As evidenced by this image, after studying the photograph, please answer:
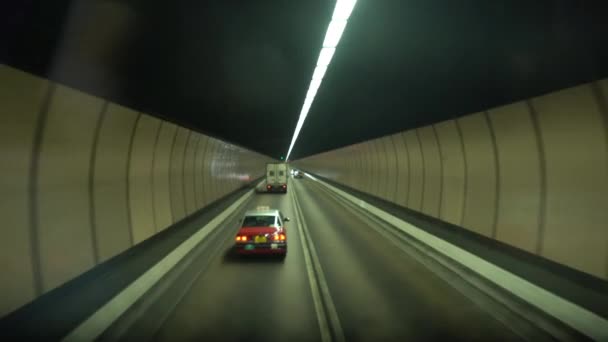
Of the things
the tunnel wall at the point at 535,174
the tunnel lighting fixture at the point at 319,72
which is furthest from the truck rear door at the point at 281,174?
the tunnel lighting fixture at the point at 319,72

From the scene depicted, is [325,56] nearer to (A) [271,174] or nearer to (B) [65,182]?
(B) [65,182]

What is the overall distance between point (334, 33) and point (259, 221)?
680 cm

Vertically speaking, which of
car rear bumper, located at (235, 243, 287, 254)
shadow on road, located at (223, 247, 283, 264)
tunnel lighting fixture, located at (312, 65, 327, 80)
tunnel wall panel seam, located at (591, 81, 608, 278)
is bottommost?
shadow on road, located at (223, 247, 283, 264)

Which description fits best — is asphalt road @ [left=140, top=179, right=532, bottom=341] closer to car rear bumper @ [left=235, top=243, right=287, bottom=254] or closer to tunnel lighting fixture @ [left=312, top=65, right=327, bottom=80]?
car rear bumper @ [left=235, top=243, right=287, bottom=254]

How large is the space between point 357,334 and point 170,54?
239 inches

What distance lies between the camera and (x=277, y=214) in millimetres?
13523

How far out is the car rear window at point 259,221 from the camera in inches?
503

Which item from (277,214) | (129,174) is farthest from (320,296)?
(129,174)

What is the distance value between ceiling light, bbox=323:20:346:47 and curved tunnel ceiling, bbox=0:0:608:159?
7.3 inches

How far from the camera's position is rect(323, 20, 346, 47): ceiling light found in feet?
25.4

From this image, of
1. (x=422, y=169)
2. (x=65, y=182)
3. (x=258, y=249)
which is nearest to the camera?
(x=65, y=182)

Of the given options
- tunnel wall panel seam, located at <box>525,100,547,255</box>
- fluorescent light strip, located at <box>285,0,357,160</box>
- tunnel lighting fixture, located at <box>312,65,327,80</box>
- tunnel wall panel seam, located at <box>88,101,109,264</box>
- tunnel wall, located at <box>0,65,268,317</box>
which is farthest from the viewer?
tunnel lighting fixture, located at <box>312,65,327,80</box>

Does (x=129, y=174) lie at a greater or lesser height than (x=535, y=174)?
lesser

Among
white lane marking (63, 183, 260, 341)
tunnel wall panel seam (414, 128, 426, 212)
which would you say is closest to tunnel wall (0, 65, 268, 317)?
white lane marking (63, 183, 260, 341)
